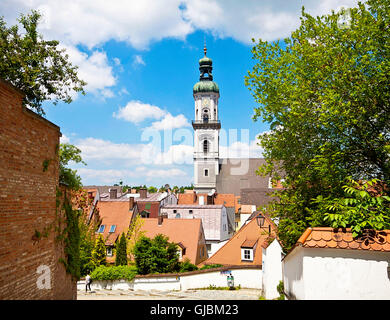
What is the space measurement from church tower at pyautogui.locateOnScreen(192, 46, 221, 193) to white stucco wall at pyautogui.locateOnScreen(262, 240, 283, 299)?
56.0 meters

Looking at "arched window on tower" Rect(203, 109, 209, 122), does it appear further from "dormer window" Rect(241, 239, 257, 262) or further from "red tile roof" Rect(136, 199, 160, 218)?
"dormer window" Rect(241, 239, 257, 262)

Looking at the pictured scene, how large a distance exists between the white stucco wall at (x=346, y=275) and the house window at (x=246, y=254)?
20.9 meters

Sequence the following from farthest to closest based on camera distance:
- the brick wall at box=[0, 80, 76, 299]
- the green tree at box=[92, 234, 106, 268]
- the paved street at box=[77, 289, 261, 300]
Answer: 1. the green tree at box=[92, 234, 106, 268]
2. the paved street at box=[77, 289, 261, 300]
3. the brick wall at box=[0, 80, 76, 299]

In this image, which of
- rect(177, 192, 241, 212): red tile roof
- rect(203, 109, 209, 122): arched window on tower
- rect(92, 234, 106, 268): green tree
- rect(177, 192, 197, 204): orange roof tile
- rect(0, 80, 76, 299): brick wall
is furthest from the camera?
rect(203, 109, 209, 122): arched window on tower

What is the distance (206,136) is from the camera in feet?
244

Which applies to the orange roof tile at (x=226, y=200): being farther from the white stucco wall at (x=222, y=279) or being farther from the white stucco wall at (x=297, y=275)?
the white stucco wall at (x=297, y=275)

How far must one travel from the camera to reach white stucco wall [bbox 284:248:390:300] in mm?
5590

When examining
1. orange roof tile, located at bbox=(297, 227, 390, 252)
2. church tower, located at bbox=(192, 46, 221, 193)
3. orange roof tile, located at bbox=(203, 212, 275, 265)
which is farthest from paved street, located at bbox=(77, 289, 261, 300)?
church tower, located at bbox=(192, 46, 221, 193)

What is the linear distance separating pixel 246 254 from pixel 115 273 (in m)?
10.8

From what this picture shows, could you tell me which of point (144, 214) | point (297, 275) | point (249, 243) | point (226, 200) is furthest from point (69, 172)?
point (226, 200)

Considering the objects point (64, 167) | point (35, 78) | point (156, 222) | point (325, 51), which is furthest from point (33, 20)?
point (156, 222)

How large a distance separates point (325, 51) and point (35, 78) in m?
12.0

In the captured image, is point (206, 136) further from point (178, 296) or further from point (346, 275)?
point (346, 275)

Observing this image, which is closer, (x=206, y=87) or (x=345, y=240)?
(x=345, y=240)
